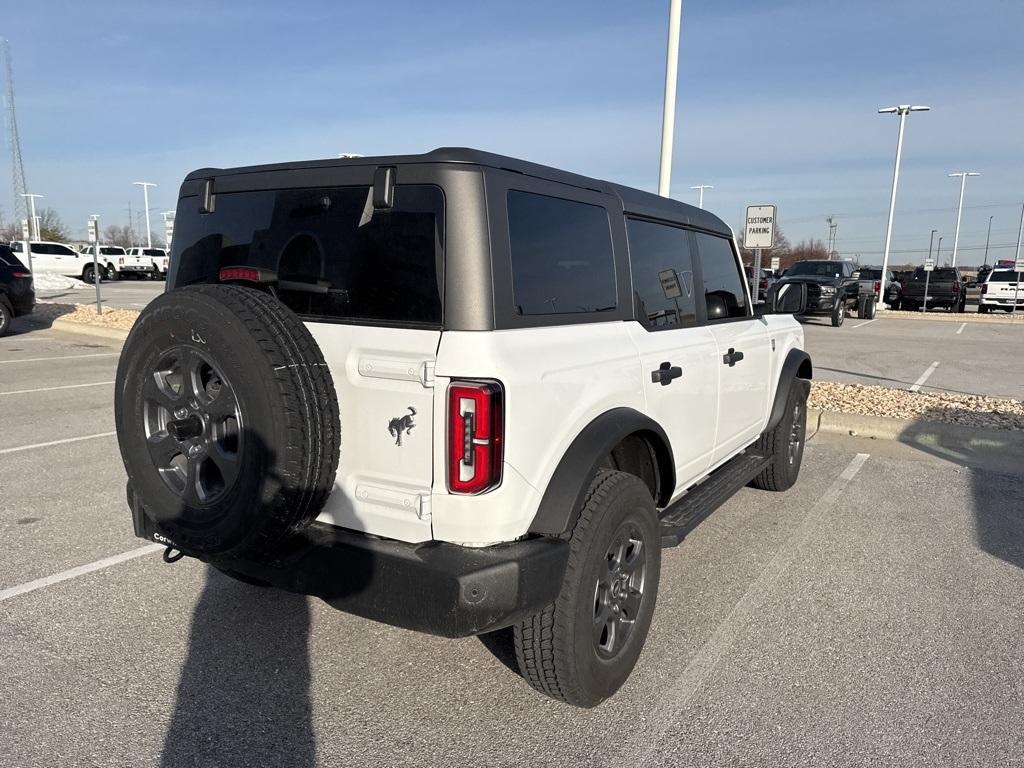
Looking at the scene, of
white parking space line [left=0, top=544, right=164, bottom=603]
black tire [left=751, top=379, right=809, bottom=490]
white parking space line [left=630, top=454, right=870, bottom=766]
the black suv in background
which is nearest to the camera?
white parking space line [left=630, top=454, right=870, bottom=766]

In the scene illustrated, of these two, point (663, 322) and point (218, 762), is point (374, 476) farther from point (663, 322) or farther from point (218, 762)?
point (663, 322)

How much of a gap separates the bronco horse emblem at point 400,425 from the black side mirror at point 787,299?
3.33m

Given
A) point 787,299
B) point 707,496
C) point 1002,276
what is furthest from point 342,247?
point 1002,276

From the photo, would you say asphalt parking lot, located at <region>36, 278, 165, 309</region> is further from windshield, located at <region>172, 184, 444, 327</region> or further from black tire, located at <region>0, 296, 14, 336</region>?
windshield, located at <region>172, 184, 444, 327</region>

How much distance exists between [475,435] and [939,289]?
31189 mm

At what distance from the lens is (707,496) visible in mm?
3926

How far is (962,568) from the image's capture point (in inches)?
167

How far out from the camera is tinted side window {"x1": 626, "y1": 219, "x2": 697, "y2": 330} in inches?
134

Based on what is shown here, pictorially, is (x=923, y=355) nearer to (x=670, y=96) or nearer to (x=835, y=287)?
(x=835, y=287)

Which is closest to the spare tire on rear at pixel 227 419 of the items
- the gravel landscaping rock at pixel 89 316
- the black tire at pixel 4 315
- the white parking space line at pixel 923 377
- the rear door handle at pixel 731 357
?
the rear door handle at pixel 731 357

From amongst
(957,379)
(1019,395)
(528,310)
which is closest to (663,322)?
(528,310)

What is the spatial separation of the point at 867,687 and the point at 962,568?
65.3 inches

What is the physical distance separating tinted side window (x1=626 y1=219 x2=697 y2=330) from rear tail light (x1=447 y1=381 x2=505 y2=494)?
1200 mm

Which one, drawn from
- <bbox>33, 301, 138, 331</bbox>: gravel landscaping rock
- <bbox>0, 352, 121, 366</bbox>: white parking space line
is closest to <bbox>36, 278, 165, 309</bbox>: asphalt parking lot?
<bbox>33, 301, 138, 331</bbox>: gravel landscaping rock
